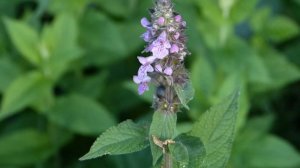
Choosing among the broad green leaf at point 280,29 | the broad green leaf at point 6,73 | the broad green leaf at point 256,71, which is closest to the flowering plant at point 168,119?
the broad green leaf at point 256,71

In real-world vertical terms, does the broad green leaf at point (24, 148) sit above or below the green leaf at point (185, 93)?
above

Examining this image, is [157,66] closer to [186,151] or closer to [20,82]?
[186,151]

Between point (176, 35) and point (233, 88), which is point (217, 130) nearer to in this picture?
point (176, 35)

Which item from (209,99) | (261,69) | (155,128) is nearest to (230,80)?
(209,99)

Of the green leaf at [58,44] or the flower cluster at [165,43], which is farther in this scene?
the green leaf at [58,44]

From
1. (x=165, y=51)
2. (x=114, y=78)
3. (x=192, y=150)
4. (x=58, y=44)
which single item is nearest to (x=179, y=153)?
(x=192, y=150)

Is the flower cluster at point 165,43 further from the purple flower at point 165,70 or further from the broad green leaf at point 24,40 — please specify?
the broad green leaf at point 24,40
